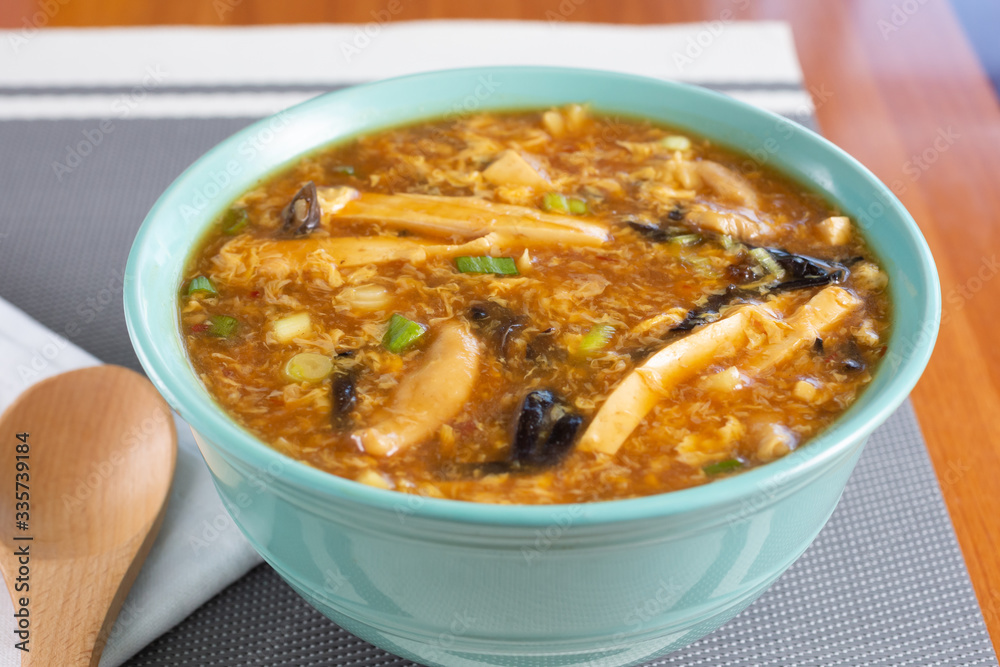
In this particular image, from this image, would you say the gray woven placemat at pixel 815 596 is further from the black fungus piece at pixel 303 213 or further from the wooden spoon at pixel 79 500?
the black fungus piece at pixel 303 213

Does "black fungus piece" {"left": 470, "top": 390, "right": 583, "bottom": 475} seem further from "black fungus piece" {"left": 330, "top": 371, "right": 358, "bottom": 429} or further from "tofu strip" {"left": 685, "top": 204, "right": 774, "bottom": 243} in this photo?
"tofu strip" {"left": 685, "top": 204, "right": 774, "bottom": 243}

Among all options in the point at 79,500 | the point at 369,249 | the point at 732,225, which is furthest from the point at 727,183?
the point at 79,500

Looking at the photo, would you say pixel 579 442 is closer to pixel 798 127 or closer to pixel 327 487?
pixel 327 487

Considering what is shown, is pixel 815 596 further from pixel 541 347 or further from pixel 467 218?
pixel 467 218

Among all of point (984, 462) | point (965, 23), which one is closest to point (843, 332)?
point (984, 462)

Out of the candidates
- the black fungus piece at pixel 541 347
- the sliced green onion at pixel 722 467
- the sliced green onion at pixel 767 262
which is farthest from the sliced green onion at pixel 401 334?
the sliced green onion at pixel 767 262
